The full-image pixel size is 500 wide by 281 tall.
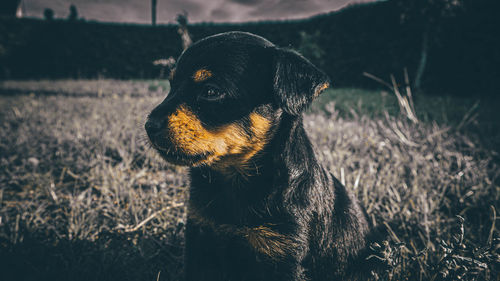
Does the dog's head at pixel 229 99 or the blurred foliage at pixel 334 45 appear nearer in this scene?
the dog's head at pixel 229 99

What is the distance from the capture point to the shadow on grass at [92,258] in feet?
5.50

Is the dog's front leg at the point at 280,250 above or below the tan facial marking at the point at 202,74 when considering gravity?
below

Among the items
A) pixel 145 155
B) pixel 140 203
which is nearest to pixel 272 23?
pixel 145 155

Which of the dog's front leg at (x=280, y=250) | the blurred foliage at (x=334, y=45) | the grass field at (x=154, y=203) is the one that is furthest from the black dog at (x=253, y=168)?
the blurred foliage at (x=334, y=45)

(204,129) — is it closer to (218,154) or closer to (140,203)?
(218,154)

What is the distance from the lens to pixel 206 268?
1.63 m

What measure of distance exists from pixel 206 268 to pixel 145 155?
219cm

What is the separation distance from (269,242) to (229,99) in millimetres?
899

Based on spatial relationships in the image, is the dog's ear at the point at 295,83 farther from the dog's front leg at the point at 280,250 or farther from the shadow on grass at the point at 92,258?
the shadow on grass at the point at 92,258

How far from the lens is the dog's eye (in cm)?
169

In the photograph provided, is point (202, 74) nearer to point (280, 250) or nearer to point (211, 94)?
point (211, 94)

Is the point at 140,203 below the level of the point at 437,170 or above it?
below

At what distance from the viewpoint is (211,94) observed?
1704mm

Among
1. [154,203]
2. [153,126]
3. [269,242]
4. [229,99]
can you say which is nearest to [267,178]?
[269,242]
